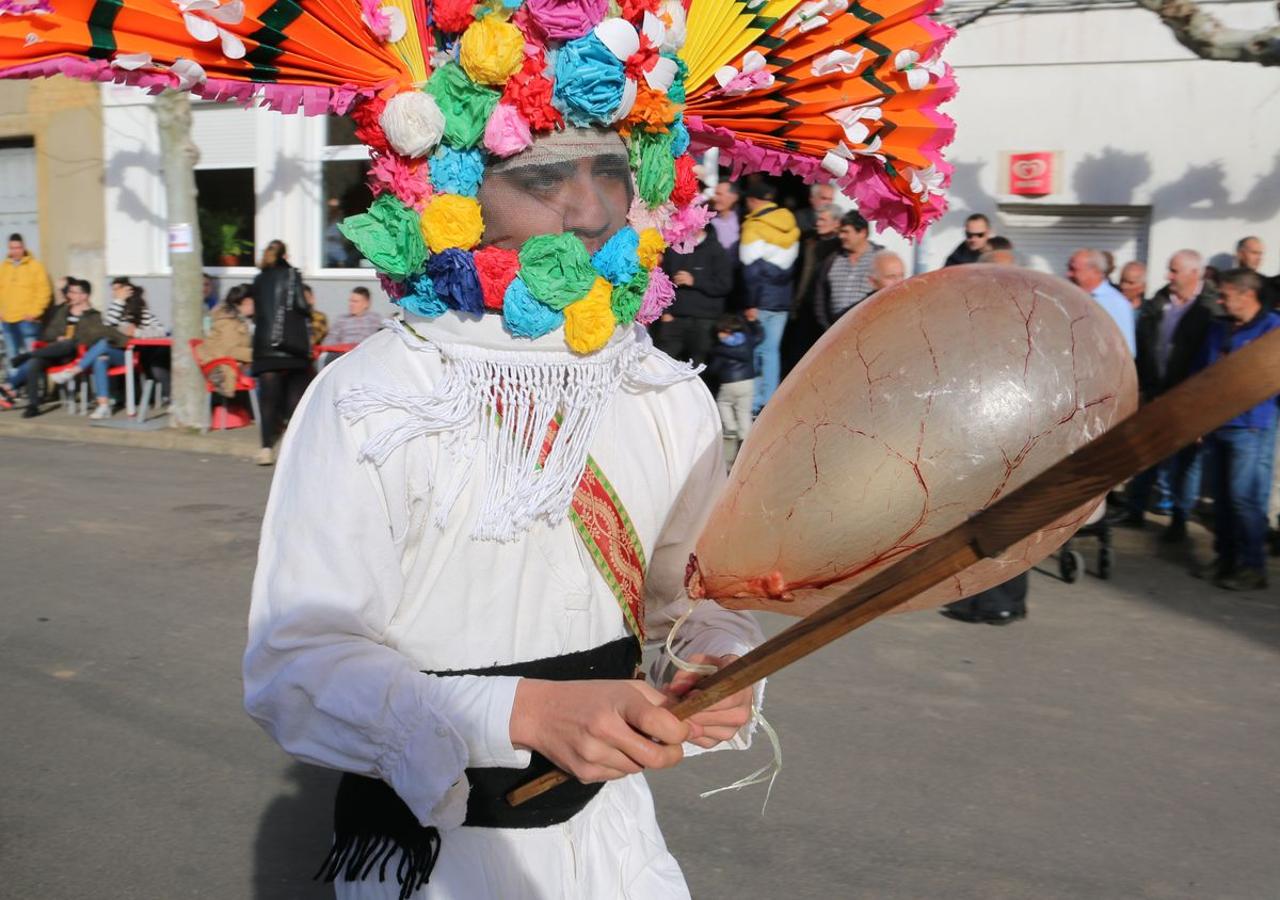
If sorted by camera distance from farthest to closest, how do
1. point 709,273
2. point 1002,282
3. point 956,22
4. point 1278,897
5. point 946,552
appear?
point 956,22
point 709,273
point 1278,897
point 1002,282
point 946,552

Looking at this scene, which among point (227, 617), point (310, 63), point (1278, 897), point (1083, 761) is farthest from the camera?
point (227, 617)

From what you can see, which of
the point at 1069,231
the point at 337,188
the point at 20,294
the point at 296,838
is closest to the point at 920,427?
the point at 296,838

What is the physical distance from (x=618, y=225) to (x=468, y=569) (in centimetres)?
56

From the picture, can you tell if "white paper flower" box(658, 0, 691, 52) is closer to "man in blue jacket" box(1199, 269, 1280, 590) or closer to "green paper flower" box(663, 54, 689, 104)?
"green paper flower" box(663, 54, 689, 104)

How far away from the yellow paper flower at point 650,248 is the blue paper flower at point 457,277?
278mm

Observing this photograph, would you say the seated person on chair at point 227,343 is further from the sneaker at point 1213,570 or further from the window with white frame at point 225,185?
the sneaker at point 1213,570

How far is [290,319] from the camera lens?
1048 centimetres

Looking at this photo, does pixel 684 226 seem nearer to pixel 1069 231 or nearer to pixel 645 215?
pixel 645 215

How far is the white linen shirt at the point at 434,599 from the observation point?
1575mm

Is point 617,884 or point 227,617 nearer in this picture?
point 617,884

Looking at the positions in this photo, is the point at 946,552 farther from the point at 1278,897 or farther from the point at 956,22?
the point at 956,22

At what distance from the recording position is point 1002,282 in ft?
5.04

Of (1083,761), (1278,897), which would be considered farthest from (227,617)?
(1278,897)

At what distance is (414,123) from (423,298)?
0.80 feet
